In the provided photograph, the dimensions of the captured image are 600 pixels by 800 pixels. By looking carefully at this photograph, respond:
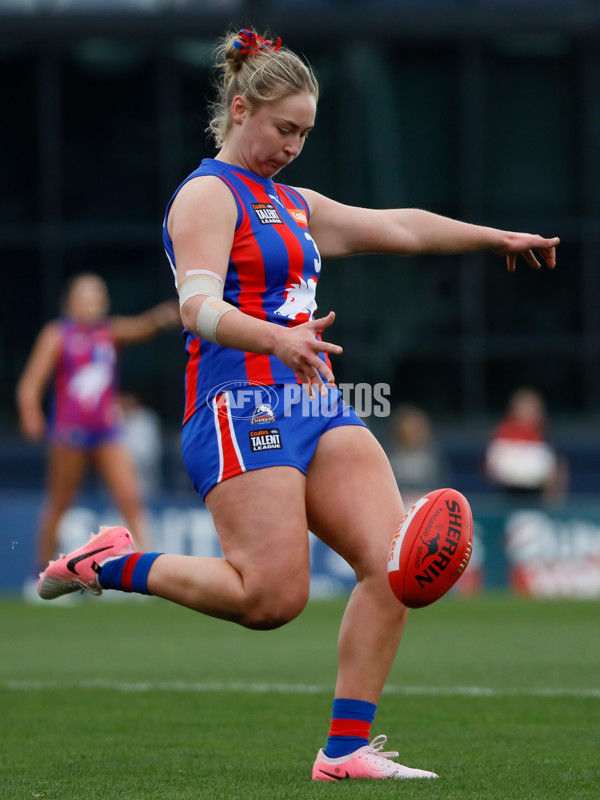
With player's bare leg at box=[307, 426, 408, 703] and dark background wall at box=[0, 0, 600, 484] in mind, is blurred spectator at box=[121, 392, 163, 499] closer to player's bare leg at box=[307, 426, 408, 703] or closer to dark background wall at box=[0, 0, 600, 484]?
dark background wall at box=[0, 0, 600, 484]

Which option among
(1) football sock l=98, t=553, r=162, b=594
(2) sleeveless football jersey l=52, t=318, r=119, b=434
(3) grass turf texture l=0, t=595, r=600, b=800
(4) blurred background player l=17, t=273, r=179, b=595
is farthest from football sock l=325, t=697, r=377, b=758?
(2) sleeveless football jersey l=52, t=318, r=119, b=434

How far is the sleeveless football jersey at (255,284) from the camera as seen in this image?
4.37 metres

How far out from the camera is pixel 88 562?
15.0 ft

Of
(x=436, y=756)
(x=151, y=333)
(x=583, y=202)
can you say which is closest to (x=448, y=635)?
(x=151, y=333)

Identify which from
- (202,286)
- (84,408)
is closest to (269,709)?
(202,286)

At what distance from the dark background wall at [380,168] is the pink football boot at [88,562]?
586 inches

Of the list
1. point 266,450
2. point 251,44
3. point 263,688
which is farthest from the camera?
point 263,688

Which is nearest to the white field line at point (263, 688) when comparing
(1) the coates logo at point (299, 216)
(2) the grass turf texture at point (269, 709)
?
(2) the grass turf texture at point (269, 709)

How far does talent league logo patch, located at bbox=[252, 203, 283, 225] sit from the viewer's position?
444 centimetres

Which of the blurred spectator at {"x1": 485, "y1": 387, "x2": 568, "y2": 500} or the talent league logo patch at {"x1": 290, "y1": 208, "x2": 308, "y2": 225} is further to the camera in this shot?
the blurred spectator at {"x1": 485, "y1": 387, "x2": 568, "y2": 500}

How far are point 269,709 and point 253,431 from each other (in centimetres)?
204

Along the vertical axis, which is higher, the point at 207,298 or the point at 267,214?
the point at 267,214

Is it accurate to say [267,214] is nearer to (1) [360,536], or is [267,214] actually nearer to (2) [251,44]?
(2) [251,44]

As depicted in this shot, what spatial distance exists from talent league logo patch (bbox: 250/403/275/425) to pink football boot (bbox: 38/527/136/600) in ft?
2.10
